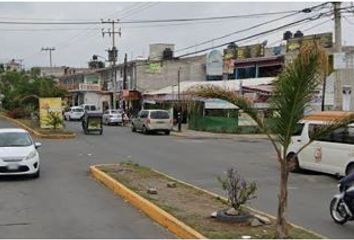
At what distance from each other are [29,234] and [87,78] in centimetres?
8752

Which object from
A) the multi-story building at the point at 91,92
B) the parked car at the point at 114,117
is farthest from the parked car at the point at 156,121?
the multi-story building at the point at 91,92

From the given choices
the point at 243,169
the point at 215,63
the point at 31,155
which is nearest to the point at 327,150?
the point at 243,169

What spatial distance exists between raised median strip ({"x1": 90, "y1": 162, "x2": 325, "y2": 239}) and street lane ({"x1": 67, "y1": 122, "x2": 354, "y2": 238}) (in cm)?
103

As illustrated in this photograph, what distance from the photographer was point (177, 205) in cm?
1243

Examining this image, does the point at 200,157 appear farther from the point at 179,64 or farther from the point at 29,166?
the point at 179,64

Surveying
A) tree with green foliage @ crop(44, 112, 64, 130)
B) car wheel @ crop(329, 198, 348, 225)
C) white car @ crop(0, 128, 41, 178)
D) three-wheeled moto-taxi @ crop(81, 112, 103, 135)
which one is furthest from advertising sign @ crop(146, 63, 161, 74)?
car wheel @ crop(329, 198, 348, 225)

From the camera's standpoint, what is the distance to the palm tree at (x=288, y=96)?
28.7 ft

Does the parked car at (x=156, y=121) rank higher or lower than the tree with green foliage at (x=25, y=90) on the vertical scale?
lower

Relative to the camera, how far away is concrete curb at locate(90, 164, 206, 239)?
9.83 metres

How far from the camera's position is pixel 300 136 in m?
20.6

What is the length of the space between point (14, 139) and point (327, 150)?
30.7 feet

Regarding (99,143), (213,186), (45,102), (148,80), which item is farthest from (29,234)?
(148,80)

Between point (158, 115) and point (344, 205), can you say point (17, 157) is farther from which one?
point (158, 115)

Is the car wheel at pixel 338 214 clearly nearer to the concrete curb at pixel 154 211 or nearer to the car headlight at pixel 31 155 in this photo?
the concrete curb at pixel 154 211
